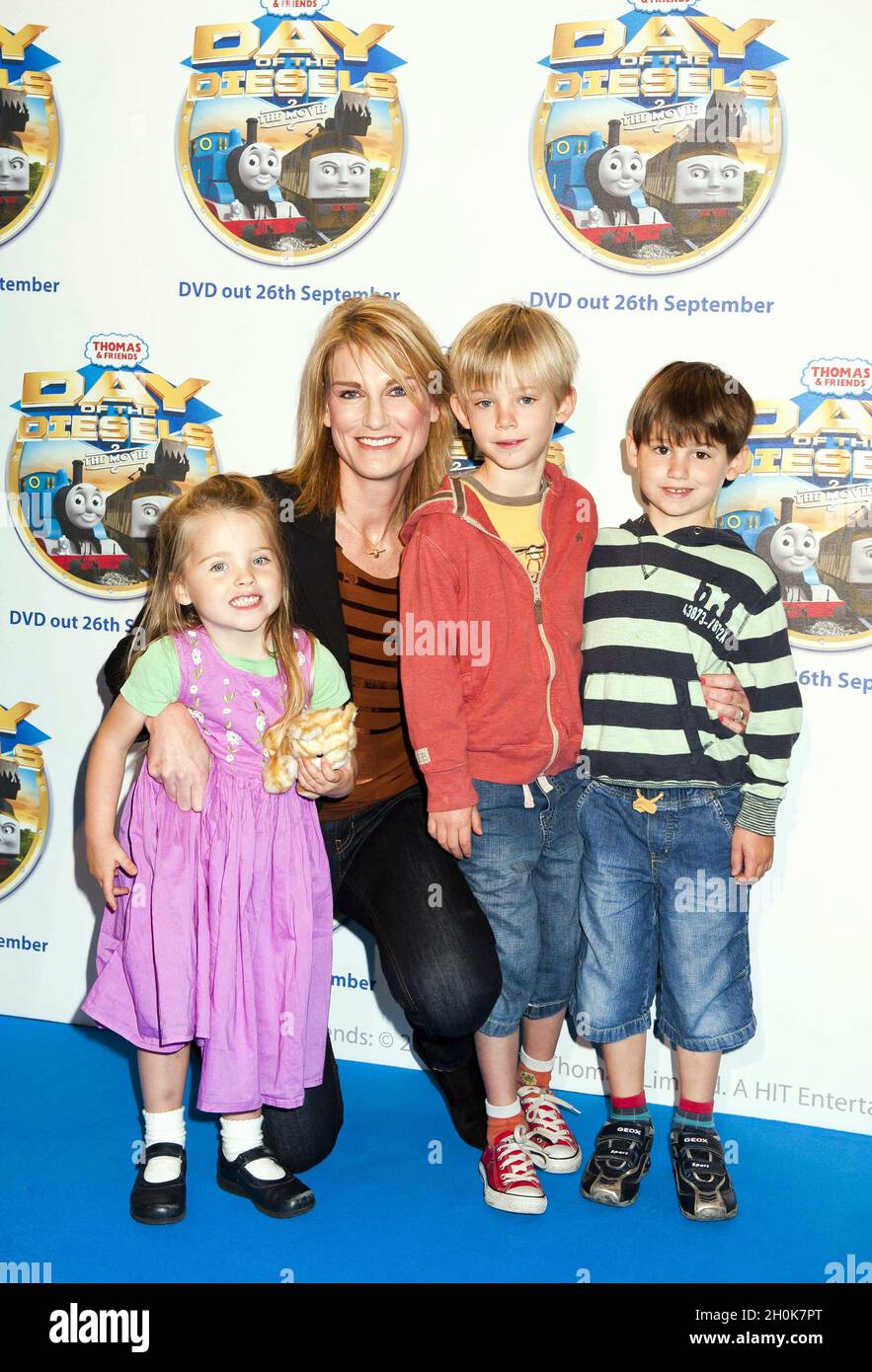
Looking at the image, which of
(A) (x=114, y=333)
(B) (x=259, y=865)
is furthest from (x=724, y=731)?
(A) (x=114, y=333)

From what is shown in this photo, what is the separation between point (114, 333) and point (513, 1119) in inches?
75.6

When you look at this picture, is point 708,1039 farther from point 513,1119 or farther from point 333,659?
point 333,659

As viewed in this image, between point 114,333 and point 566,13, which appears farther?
point 114,333

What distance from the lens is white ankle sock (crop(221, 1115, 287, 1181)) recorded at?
231 cm

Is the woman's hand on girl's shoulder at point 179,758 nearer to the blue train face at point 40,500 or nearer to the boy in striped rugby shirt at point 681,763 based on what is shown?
the boy in striped rugby shirt at point 681,763

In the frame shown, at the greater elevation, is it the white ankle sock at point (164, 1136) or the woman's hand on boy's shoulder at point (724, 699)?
the woman's hand on boy's shoulder at point (724, 699)

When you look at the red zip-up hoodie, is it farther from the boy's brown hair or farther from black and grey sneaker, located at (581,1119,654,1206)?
black and grey sneaker, located at (581,1119,654,1206)

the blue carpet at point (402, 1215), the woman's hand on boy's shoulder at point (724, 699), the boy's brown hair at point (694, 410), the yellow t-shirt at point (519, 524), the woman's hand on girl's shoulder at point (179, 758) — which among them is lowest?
the blue carpet at point (402, 1215)

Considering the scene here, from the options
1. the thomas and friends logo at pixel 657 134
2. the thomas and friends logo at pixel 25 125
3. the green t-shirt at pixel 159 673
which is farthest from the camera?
the thomas and friends logo at pixel 25 125

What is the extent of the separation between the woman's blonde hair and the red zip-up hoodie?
206 millimetres

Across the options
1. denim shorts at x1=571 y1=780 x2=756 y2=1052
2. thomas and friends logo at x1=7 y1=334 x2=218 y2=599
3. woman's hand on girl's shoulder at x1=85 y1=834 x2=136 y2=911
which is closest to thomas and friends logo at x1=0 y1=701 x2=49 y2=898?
thomas and friends logo at x1=7 y1=334 x2=218 y2=599

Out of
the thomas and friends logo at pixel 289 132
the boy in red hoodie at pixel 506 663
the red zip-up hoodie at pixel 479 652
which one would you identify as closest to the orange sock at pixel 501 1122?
the boy in red hoodie at pixel 506 663

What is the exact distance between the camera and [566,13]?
99.6 inches
